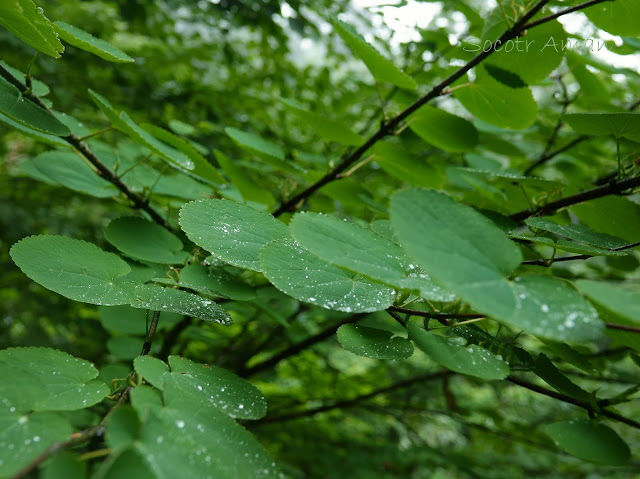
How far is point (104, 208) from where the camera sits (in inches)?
92.0

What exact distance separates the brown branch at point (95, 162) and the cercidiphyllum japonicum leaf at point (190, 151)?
110mm

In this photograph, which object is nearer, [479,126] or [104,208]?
[479,126]

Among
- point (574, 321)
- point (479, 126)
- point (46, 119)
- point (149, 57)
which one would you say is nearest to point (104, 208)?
point (149, 57)

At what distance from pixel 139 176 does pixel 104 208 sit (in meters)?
1.50

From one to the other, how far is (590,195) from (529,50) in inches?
11.4

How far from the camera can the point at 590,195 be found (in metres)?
0.76

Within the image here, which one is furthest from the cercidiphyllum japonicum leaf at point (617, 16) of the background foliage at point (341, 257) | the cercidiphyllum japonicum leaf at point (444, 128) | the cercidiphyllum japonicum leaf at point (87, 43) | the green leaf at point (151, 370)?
the green leaf at point (151, 370)

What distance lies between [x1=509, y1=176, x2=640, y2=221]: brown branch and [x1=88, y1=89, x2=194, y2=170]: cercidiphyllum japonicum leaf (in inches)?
25.5

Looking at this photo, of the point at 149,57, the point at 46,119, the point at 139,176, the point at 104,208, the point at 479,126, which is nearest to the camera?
the point at 46,119

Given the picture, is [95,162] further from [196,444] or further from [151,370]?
[196,444]

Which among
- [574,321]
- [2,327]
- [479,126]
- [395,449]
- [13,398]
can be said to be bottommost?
[2,327]

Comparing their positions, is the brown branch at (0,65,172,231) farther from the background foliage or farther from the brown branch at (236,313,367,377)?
the brown branch at (236,313,367,377)

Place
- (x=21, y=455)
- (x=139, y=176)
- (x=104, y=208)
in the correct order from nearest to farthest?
1. (x=21, y=455)
2. (x=139, y=176)
3. (x=104, y=208)

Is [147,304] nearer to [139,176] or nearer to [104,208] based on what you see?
[139,176]
